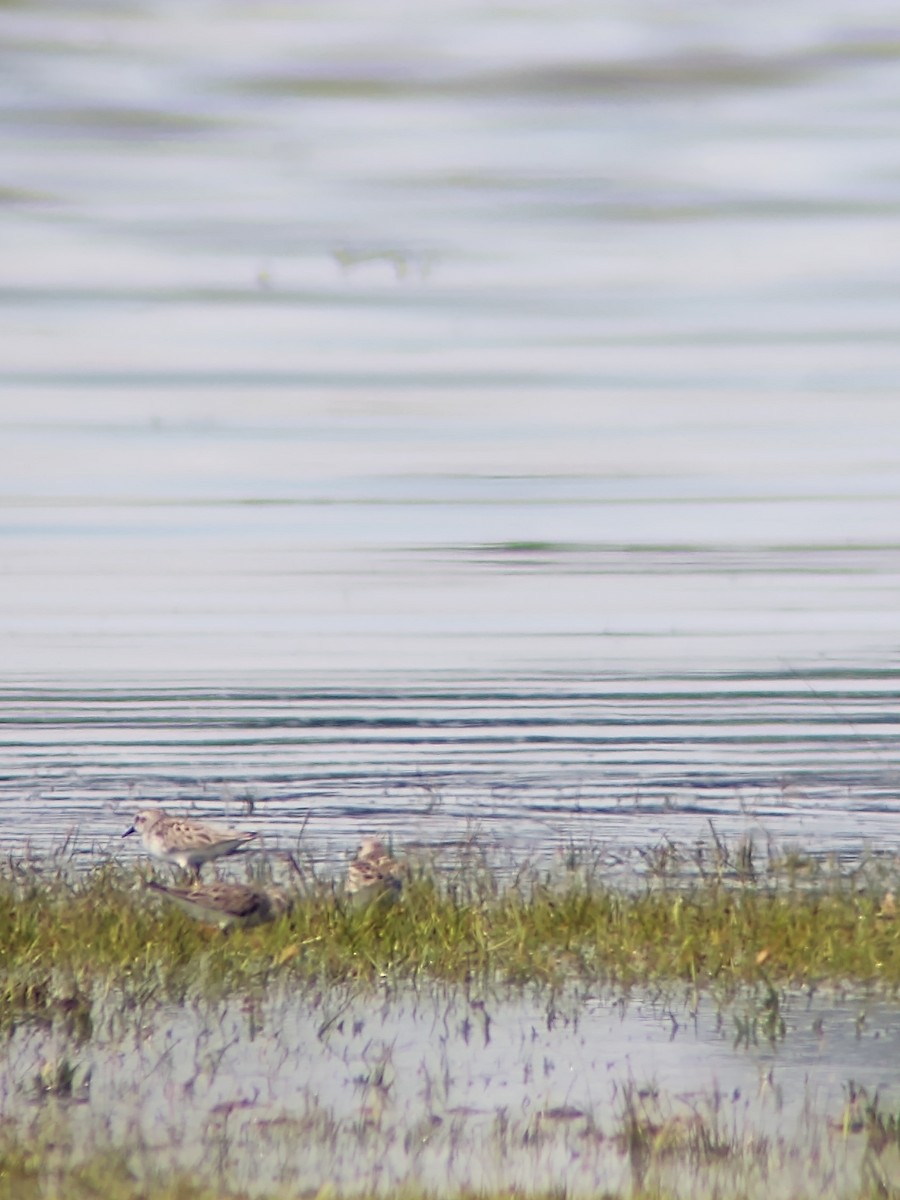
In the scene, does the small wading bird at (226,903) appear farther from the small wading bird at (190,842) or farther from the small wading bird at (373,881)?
the small wading bird at (190,842)

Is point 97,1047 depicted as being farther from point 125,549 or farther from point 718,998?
point 125,549

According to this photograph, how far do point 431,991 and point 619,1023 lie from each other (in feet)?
2.98

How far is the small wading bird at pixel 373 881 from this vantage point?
30.8 ft

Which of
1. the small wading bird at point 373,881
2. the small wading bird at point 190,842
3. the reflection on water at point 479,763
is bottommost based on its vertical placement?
the small wading bird at point 373,881

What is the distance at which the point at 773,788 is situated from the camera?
44.7 feet

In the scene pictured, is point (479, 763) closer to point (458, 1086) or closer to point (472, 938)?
point (472, 938)

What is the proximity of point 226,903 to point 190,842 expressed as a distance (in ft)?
4.57

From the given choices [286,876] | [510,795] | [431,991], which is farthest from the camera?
[510,795]

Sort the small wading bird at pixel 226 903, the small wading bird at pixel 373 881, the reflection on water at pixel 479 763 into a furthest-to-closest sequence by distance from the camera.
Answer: the reflection on water at pixel 479 763 → the small wading bird at pixel 373 881 → the small wading bird at pixel 226 903

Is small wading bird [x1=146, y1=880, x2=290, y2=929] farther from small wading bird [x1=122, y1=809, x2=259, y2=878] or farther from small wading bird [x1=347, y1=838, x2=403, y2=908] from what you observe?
small wading bird [x1=122, y1=809, x2=259, y2=878]

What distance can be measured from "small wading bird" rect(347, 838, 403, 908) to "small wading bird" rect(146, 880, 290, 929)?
37 centimetres

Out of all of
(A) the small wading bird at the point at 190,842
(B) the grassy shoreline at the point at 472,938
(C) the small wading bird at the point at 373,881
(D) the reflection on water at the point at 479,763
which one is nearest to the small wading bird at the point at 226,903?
(B) the grassy shoreline at the point at 472,938

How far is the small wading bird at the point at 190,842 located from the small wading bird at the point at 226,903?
1.05m

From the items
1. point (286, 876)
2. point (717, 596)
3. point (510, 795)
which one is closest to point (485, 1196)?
point (286, 876)
